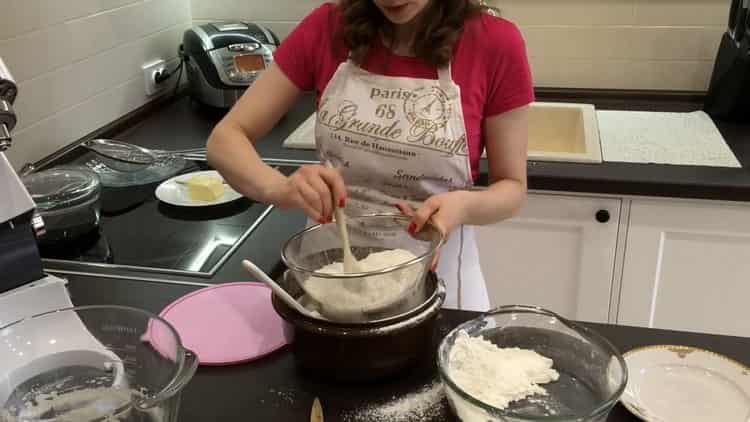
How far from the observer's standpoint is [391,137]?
3.94ft

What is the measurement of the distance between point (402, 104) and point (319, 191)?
0.32 meters

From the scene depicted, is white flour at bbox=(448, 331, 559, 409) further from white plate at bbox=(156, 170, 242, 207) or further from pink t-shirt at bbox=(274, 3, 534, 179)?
white plate at bbox=(156, 170, 242, 207)

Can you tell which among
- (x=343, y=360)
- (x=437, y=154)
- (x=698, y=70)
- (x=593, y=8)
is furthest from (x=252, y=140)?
(x=698, y=70)

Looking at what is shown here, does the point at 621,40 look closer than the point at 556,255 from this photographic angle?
No

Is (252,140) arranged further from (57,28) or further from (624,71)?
(624,71)

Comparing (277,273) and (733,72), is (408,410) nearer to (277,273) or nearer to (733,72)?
(277,273)

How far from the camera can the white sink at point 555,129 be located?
189 cm

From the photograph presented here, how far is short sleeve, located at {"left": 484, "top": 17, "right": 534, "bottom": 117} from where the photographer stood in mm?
1177

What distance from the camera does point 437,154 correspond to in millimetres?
1204

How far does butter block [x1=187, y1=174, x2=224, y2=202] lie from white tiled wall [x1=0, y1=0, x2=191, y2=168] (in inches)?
16.5

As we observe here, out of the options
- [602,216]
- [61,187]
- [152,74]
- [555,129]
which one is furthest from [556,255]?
[152,74]

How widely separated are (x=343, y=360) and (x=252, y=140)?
53 cm

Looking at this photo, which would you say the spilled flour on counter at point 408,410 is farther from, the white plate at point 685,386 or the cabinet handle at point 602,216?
the cabinet handle at point 602,216

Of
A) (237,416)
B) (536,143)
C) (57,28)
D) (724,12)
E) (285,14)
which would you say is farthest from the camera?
(285,14)
